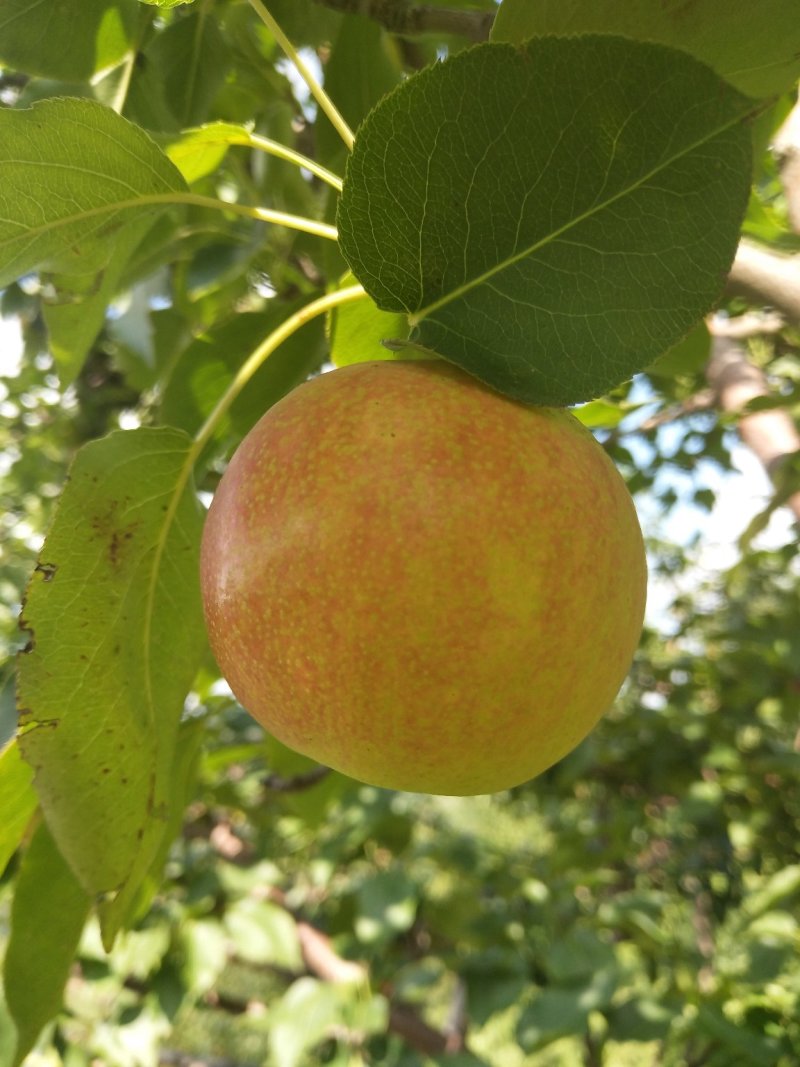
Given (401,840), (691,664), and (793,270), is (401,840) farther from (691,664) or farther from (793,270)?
(793,270)

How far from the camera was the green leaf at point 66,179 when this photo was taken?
659 millimetres

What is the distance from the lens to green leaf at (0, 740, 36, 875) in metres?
0.79

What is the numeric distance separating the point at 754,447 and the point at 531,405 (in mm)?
1765

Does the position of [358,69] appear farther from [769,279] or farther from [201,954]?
[201,954]

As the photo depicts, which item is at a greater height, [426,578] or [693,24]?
[693,24]

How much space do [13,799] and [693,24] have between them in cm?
89

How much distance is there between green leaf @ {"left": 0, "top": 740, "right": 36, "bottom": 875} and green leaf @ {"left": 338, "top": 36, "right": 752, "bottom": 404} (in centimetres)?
55

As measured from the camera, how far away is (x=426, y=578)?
22.4 inches

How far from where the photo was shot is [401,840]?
2.27m

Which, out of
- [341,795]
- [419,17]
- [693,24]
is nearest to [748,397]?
[341,795]

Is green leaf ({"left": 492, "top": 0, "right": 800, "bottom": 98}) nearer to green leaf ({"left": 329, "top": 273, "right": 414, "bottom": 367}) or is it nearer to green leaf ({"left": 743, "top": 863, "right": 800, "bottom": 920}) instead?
green leaf ({"left": 329, "top": 273, "right": 414, "bottom": 367})

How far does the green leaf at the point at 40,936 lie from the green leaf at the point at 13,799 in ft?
0.08

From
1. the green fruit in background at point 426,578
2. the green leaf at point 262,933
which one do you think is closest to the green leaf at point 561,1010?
the green leaf at point 262,933

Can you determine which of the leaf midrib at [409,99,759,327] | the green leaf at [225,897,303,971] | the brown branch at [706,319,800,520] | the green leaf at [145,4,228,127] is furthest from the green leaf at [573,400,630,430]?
the green leaf at [225,897,303,971]
